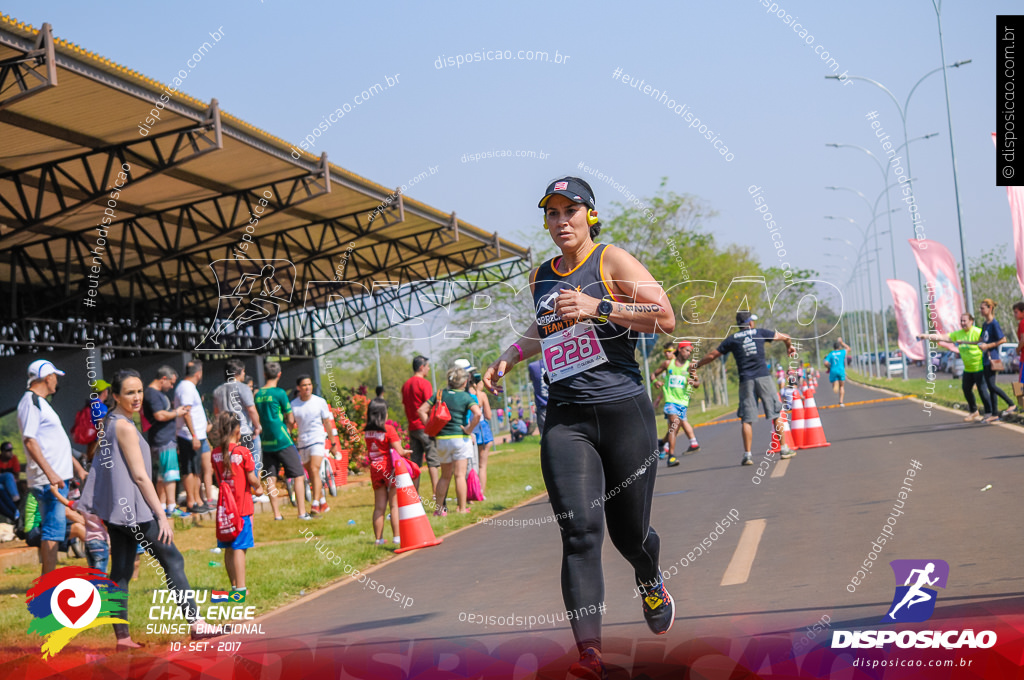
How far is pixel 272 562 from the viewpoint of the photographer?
964 cm

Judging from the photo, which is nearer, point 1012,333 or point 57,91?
point 57,91

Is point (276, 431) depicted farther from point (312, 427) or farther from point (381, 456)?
point (381, 456)

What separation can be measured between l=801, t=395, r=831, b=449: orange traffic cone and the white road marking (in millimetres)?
7818

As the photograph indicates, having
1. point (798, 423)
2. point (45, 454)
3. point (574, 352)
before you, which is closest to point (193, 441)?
point (45, 454)

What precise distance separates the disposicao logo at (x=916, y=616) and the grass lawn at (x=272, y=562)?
4208 millimetres

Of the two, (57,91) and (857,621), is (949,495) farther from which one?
(57,91)

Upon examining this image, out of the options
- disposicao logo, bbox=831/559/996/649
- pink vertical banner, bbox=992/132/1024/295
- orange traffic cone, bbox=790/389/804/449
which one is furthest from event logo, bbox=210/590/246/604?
orange traffic cone, bbox=790/389/804/449

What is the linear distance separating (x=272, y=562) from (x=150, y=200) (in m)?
11.1

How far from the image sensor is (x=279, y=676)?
501 centimetres

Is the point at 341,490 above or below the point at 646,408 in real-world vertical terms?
below

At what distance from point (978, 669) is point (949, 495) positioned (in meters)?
5.60

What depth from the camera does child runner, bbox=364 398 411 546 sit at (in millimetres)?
10461

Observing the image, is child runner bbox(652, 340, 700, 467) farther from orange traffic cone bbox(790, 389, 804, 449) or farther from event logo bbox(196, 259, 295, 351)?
event logo bbox(196, 259, 295, 351)

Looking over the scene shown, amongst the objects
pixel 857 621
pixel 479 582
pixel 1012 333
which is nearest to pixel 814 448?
pixel 479 582
